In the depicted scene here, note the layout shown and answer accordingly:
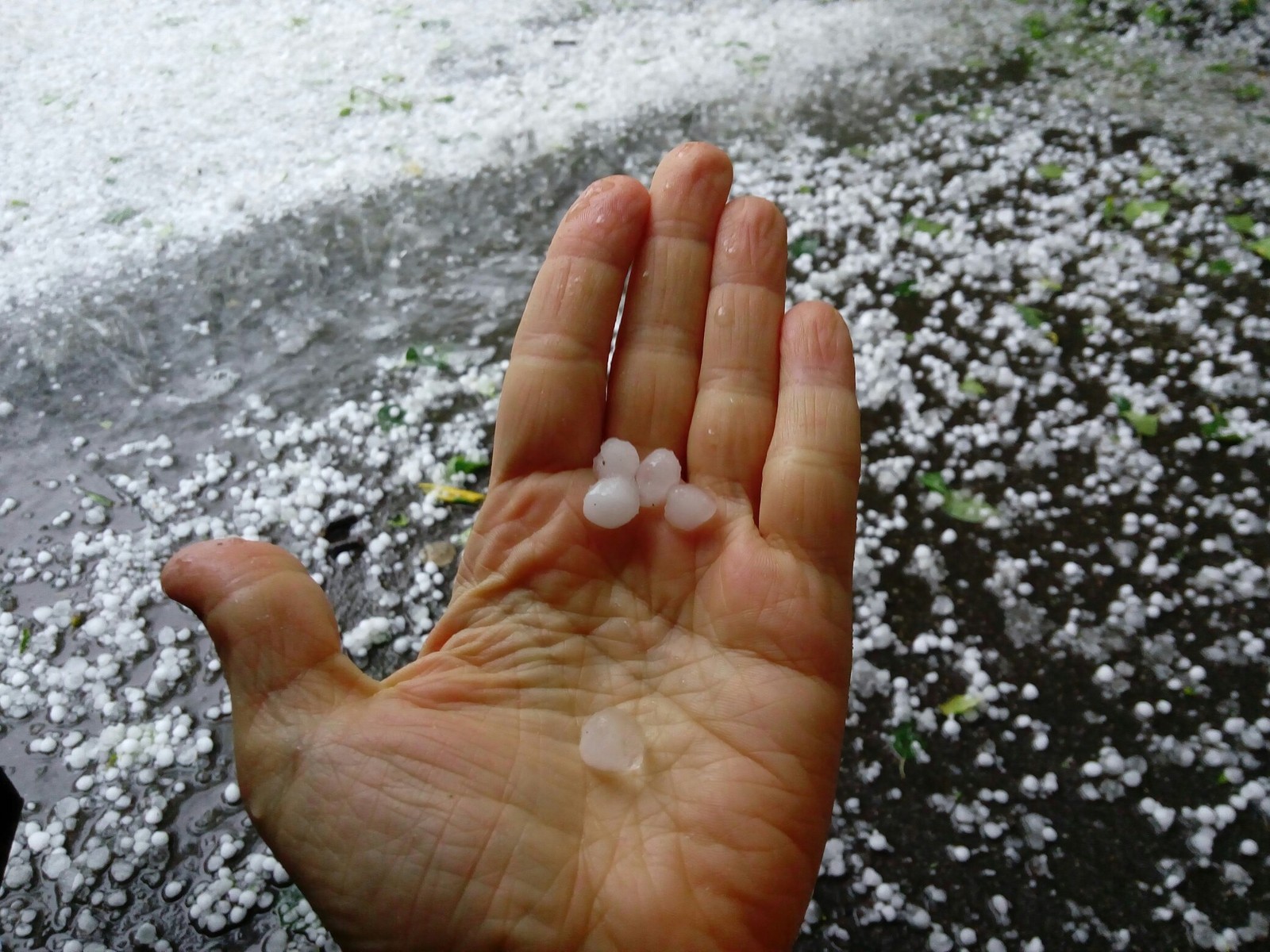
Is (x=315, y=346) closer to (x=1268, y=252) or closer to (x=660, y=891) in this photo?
(x=660, y=891)

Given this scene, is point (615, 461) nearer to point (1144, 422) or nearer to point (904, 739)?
point (904, 739)

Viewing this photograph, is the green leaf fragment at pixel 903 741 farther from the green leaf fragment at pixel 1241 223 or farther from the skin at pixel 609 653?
the green leaf fragment at pixel 1241 223

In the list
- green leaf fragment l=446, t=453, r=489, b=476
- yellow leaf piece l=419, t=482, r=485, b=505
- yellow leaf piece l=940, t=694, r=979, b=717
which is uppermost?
green leaf fragment l=446, t=453, r=489, b=476

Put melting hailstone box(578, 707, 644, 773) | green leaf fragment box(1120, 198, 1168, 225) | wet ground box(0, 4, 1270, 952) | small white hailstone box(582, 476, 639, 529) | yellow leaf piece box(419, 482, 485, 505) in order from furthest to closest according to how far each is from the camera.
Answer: green leaf fragment box(1120, 198, 1168, 225) → yellow leaf piece box(419, 482, 485, 505) → wet ground box(0, 4, 1270, 952) → small white hailstone box(582, 476, 639, 529) → melting hailstone box(578, 707, 644, 773)

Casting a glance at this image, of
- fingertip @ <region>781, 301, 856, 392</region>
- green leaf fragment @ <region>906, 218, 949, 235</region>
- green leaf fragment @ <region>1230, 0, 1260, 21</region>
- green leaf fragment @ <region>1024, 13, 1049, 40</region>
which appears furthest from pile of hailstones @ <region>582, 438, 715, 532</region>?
green leaf fragment @ <region>1230, 0, 1260, 21</region>

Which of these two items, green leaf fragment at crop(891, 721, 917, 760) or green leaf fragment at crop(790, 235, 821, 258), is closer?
green leaf fragment at crop(891, 721, 917, 760)

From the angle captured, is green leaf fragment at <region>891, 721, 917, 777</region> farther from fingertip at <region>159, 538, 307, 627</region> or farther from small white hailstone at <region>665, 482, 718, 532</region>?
fingertip at <region>159, 538, 307, 627</region>

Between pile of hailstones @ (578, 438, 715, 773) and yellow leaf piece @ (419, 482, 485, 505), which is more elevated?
pile of hailstones @ (578, 438, 715, 773)

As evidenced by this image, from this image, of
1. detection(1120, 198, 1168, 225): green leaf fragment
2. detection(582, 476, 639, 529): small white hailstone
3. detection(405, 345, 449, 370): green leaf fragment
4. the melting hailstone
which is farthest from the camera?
detection(1120, 198, 1168, 225): green leaf fragment
